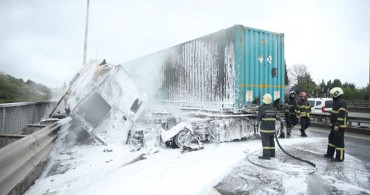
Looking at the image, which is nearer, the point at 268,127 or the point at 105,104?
the point at 268,127

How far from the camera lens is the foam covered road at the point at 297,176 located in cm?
334

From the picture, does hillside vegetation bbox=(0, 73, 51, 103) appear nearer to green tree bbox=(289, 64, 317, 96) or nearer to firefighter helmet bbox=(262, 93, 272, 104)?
firefighter helmet bbox=(262, 93, 272, 104)

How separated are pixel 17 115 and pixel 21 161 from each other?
12.5ft

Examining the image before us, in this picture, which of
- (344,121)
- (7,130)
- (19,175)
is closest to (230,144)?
(344,121)

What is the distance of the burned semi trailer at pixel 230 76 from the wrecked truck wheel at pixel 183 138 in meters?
0.50

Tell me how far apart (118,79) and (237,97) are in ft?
11.2

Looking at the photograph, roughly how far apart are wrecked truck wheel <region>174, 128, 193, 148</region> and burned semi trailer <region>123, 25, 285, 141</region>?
496 millimetres

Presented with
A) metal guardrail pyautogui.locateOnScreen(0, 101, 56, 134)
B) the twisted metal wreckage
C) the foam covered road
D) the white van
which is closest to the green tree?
the white van

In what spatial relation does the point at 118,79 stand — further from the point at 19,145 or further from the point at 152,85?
the point at 152,85

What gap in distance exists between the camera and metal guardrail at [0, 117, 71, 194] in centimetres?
234

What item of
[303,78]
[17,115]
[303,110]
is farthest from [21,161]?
[303,78]

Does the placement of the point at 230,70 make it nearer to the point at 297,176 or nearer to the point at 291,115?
the point at 291,115

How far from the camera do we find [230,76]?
6609mm

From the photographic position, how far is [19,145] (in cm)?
276
